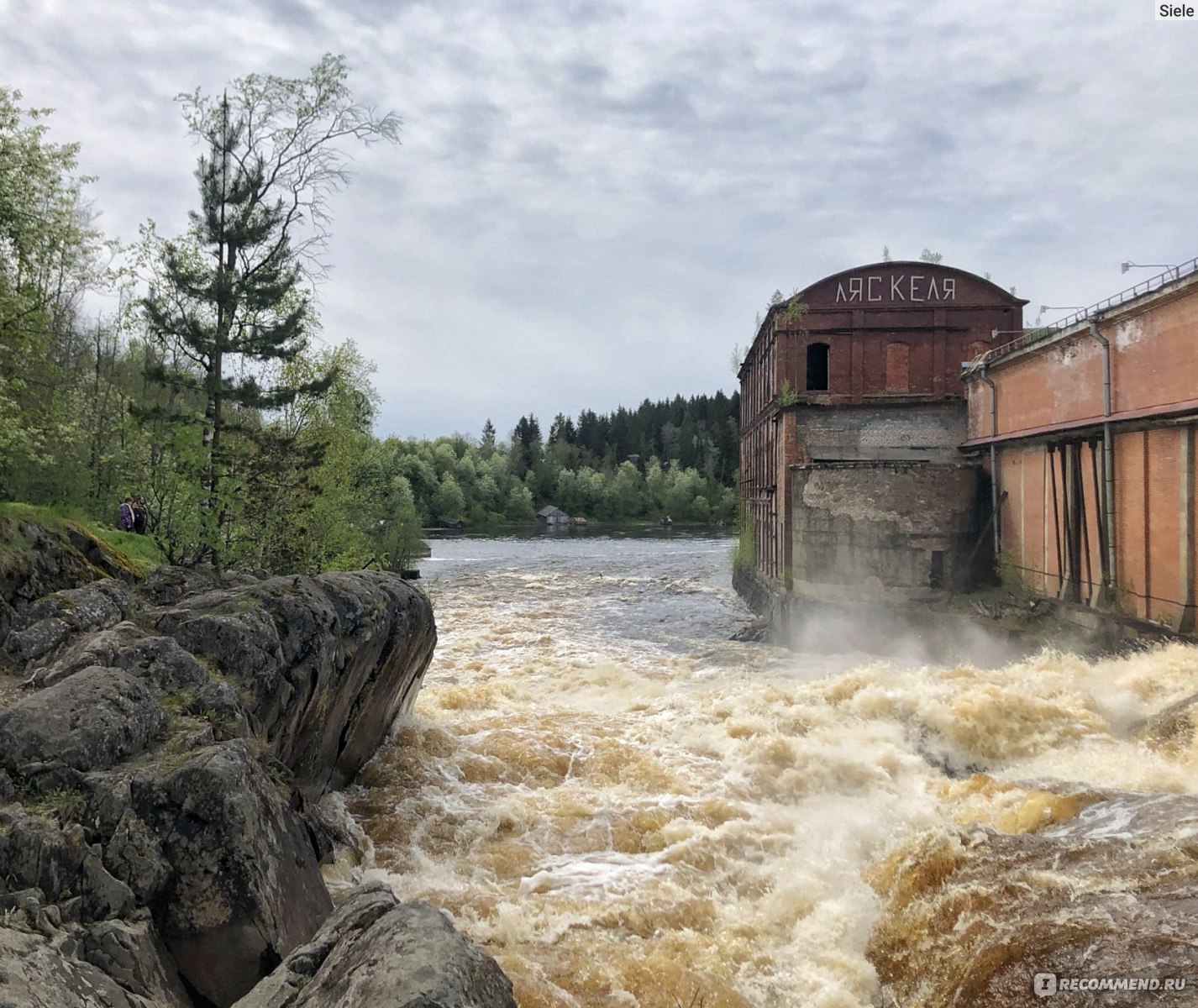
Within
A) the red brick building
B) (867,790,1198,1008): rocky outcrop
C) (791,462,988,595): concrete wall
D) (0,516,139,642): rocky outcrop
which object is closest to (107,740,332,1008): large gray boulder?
(867,790,1198,1008): rocky outcrop

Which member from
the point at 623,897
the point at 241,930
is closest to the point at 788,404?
the point at 623,897

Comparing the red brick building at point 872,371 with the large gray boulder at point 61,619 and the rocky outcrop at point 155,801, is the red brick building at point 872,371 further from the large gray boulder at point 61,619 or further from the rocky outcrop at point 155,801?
the large gray boulder at point 61,619

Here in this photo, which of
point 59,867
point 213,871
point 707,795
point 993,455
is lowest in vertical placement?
point 707,795

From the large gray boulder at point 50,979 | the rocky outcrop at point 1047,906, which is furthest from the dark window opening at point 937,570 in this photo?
the large gray boulder at point 50,979

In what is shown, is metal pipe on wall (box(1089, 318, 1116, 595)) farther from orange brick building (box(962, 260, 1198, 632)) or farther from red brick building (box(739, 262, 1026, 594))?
red brick building (box(739, 262, 1026, 594))

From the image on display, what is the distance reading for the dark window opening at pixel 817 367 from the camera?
94.5 ft

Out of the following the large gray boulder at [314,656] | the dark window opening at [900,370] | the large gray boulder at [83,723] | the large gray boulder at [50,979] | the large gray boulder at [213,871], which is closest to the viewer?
the large gray boulder at [50,979]

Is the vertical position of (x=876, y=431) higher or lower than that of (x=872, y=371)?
lower

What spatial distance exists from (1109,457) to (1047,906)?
13375 millimetres

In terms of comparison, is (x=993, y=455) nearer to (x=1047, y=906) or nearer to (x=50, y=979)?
(x=1047, y=906)

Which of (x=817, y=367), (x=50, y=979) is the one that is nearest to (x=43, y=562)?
(x=50, y=979)

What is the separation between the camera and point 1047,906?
19.3 feet

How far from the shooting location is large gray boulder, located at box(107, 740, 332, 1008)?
15.3ft

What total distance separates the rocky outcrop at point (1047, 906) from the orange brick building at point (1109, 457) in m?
8.63
